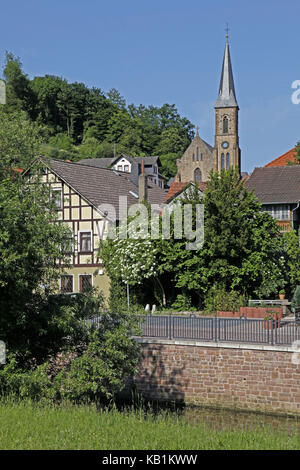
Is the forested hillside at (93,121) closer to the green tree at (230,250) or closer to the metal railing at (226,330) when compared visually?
the green tree at (230,250)

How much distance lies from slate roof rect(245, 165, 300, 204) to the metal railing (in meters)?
15.2

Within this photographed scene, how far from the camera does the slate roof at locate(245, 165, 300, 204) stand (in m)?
37.1

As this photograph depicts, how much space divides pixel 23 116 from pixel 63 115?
275 feet

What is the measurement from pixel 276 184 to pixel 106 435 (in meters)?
29.8

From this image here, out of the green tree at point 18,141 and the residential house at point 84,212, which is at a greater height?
the green tree at point 18,141

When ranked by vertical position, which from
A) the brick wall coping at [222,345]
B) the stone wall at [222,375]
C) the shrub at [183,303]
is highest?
the shrub at [183,303]

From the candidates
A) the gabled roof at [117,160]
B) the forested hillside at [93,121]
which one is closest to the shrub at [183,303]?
the gabled roof at [117,160]

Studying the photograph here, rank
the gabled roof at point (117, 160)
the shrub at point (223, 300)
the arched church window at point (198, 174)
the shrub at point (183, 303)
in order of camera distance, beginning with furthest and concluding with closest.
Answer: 1. the arched church window at point (198, 174)
2. the gabled roof at point (117, 160)
3. the shrub at point (183, 303)
4. the shrub at point (223, 300)

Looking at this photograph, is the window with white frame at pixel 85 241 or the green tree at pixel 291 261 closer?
the green tree at pixel 291 261

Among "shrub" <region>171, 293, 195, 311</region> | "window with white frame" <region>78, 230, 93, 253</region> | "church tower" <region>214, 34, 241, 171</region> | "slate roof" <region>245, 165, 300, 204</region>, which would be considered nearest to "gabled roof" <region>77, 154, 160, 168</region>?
"church tower" <region>214, 34, 241, 171</region>

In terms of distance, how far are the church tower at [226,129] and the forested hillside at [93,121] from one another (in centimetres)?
1695

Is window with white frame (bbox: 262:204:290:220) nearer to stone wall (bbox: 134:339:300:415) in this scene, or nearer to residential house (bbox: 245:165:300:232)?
residential house (bbox: 245:165:300:232)

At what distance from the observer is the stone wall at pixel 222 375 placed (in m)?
19.6

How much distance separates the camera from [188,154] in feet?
269
